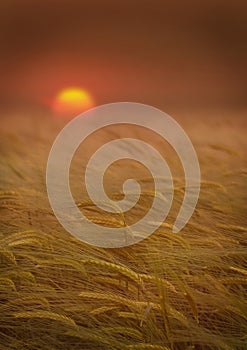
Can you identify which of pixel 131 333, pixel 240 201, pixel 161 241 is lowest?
pixel 131 333

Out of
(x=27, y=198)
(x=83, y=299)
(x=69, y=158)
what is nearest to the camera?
(x=83, y=299)

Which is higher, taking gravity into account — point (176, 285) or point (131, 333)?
point (176, 285)

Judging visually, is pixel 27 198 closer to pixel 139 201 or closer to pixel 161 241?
pixel 139 201

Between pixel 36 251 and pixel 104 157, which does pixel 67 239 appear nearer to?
pixel 36 251

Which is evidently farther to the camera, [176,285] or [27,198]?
[27,198]

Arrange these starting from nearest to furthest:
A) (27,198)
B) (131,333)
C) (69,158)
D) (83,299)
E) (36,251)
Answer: (131,333), (83,299), (36,251), (27,198), (69,158)

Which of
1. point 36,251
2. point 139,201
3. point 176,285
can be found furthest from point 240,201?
point 36,251
